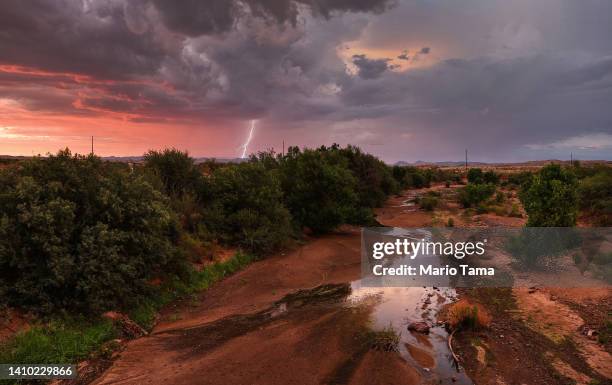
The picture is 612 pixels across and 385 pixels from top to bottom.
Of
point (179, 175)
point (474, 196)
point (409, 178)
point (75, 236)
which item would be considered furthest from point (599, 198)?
point (409, 178)

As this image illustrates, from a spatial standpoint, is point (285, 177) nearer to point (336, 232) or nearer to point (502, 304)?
point (336, 232)

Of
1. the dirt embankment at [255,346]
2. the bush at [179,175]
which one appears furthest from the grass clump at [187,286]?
the bush at [179,175]

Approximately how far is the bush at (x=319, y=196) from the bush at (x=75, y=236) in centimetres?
1387

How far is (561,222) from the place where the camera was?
665 inches

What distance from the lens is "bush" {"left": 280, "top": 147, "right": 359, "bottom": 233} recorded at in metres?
26.5

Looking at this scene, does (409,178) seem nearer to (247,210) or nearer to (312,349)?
(247,210)

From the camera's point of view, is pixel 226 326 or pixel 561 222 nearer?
pixel 226 326

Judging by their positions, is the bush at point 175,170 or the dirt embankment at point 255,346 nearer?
the dirt embankment at point 255,346

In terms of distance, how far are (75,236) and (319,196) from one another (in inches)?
694

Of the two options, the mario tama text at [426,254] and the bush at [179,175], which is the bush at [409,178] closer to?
the mario tama text at [426,254]

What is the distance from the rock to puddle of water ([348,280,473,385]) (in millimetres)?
146

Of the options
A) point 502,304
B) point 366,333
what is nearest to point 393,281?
point 502,304

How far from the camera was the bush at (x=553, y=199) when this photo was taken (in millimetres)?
16766

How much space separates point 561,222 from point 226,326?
14.6 m
